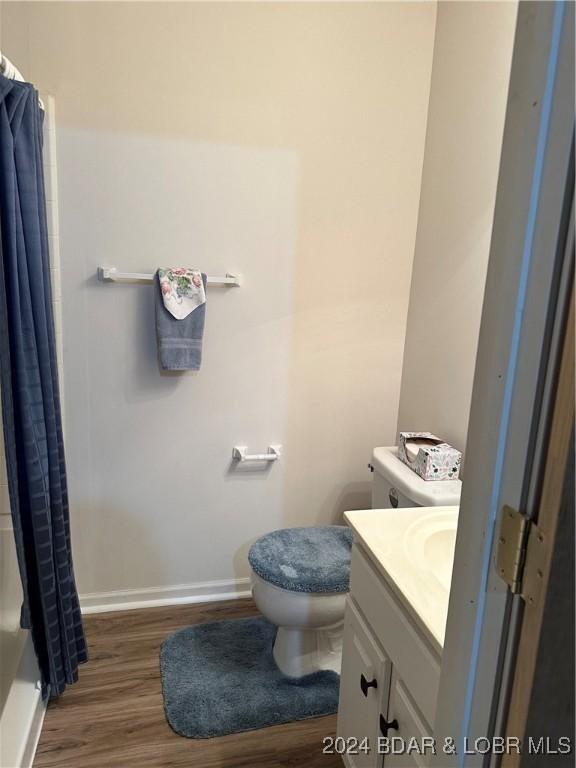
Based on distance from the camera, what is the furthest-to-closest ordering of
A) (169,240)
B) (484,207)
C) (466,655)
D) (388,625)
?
(169,240), (484,207), (388,625), (466,655)

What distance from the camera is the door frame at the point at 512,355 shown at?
549 millimetres

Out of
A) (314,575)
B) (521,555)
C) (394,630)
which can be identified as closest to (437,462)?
(314,575)

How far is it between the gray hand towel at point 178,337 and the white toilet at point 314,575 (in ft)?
2.40

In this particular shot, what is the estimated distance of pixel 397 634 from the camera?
44.6 inches

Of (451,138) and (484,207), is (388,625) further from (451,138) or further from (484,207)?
(451,138)

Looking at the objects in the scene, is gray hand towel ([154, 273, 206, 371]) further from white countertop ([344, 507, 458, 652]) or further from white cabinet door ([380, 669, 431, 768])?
white cabinet door ([380, 669, 431, 768])

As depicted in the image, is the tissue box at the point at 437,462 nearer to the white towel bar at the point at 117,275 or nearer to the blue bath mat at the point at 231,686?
the blue bath mat at the point at 231,686

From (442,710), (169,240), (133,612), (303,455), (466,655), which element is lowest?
(133,612)

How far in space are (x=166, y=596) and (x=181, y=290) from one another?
52.0 inches

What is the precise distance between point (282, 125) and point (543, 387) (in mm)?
1819

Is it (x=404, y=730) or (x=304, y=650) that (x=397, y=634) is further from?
(x=304, y=650)

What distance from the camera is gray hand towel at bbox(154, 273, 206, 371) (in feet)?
6.63

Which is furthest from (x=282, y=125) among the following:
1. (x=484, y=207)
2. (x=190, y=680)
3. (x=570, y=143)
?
(x=190, y=680)

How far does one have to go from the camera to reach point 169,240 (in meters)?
2.06
